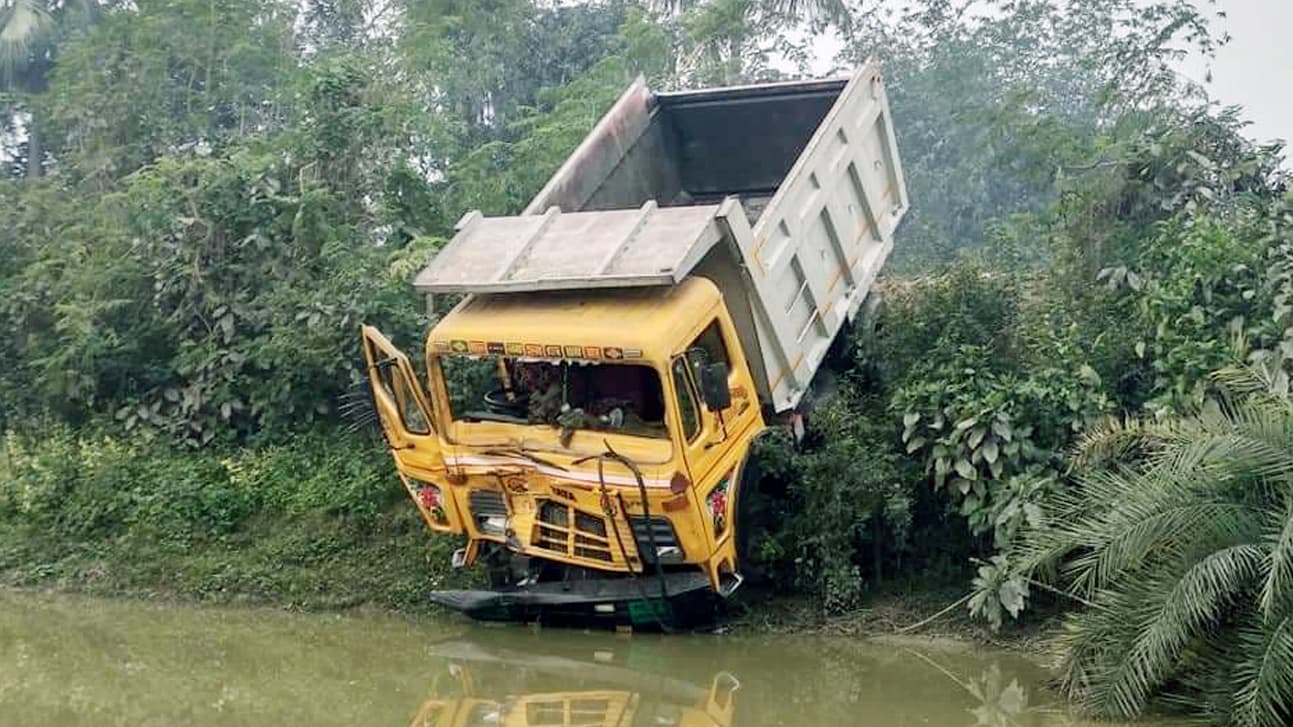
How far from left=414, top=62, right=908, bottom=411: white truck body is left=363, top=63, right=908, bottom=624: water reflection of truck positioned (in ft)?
0.07

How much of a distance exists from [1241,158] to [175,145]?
12.7 metres

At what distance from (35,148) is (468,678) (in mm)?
14975

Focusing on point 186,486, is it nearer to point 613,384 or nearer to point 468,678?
point 468,678

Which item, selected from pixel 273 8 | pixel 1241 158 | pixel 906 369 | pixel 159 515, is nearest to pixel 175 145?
pixel 273 8

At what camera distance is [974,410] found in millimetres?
9125

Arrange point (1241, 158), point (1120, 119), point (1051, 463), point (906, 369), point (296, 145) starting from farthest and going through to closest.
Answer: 1. point (296, 145)
2. point (1120, 119)
3. point (1241, 158)
4. point (906, 369)
5. point (1051, 463)

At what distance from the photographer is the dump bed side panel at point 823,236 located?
905 centimetres

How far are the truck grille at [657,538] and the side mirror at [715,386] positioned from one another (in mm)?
749

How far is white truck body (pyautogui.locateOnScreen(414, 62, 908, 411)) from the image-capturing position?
8.52 metres

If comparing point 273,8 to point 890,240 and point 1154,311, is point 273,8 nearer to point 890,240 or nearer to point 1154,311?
point 890,240

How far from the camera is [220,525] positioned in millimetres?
11156

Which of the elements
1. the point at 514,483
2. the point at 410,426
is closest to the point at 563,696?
the point at 514,483

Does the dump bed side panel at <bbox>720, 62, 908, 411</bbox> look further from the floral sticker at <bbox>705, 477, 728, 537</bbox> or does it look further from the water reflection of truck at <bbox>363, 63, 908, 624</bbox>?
the floral sticker at <bbox>705, 477, 728, 537</bbox>

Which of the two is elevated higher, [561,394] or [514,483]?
[561,394]
